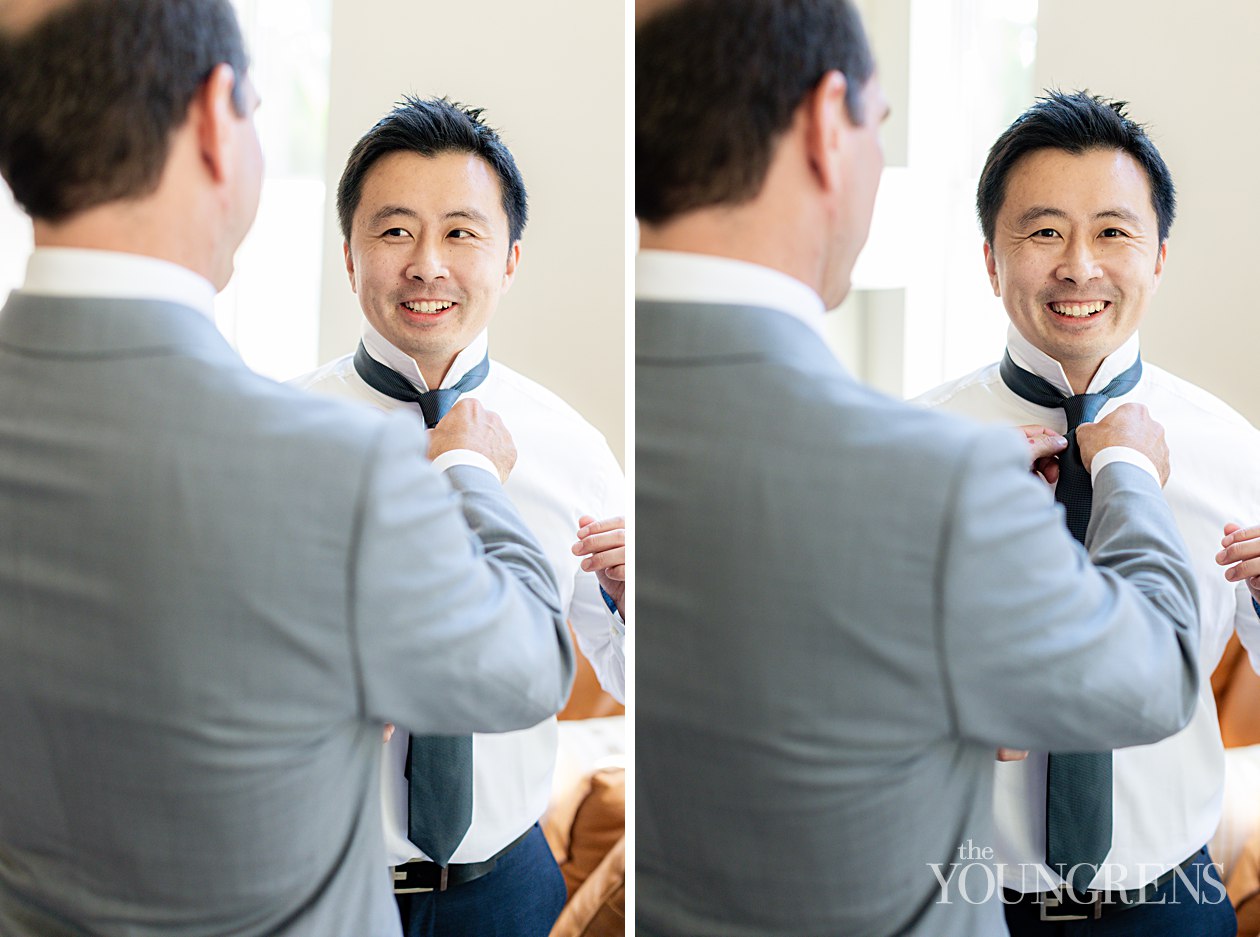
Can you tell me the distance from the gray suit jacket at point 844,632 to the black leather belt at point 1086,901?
45 millimetres

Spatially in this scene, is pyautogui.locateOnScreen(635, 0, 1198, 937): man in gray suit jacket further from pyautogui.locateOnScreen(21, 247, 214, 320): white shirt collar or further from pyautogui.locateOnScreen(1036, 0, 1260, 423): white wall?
pyautogui.locateOnScreen(21, 247, 214, 320): white shirt collar

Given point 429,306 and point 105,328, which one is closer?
point 105,328

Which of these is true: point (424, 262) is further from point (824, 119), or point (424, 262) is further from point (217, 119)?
point (824, 119)

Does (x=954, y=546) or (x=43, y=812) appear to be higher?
(x=954, y=546)

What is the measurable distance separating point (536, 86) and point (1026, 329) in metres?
0.59

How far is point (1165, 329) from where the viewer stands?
4.07 ft

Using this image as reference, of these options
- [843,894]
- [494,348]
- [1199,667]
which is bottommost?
[843,894]

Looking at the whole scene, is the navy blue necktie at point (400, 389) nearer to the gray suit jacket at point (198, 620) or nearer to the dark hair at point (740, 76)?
the gray suit jacket at point (198, 620)

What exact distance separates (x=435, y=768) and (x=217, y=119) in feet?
2.30

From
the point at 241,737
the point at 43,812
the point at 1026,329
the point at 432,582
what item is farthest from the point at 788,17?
the point at 43,812

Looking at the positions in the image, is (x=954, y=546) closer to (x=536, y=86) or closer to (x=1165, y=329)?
(x=1165, y=329)

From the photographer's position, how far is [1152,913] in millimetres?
1275

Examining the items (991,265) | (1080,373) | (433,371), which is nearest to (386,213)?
(433,371)

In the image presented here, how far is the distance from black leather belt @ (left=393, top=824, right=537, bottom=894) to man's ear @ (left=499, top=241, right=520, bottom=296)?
2.06 feet
